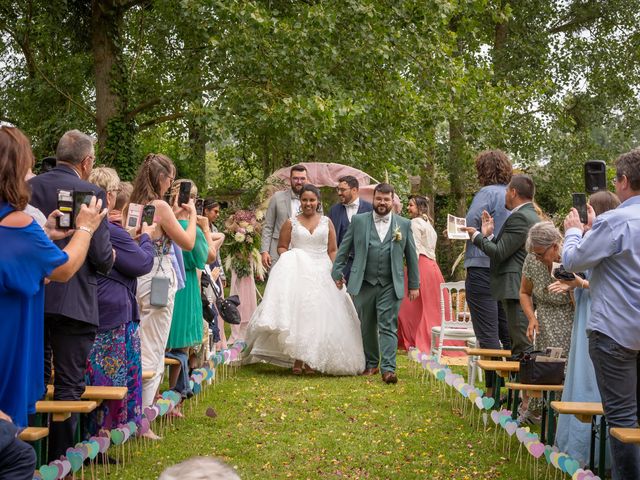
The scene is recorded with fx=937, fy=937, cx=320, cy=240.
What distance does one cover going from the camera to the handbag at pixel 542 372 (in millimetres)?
6594

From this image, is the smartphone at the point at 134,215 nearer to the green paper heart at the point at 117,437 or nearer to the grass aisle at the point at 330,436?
the green paper heart at the point at 117,437

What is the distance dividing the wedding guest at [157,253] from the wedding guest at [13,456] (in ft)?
11.4

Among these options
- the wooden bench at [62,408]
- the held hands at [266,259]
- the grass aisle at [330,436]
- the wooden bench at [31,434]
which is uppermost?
the held hands at [266,259]

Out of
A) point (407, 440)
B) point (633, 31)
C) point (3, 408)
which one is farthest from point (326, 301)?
point (633, 31)

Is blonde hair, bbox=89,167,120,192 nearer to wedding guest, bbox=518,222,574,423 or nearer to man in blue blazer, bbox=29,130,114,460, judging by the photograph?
man in blue blazer, bbox=29,130,114,460

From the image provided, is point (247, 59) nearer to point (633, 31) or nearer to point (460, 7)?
point (460, 7)

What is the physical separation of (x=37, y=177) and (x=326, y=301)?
18.6 ft

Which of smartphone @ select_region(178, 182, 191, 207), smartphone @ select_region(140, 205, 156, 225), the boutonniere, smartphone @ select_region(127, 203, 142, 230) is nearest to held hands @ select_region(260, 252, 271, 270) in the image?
the boutonniere

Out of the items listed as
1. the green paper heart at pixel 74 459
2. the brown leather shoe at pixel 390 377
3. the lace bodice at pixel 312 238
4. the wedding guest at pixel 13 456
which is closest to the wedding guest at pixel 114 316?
the green paper heart at pixel 74 459

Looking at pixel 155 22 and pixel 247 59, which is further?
pixel 155 22

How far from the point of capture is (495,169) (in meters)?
8.59

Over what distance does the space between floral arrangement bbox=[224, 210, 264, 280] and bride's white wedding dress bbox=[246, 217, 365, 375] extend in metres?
1.65

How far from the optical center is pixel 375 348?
11.0 m

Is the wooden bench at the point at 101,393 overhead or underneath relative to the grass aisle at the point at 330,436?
overhead
